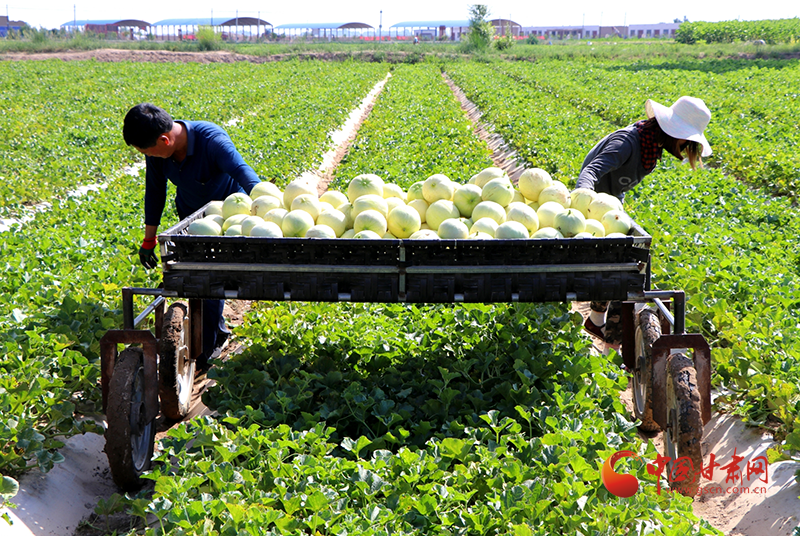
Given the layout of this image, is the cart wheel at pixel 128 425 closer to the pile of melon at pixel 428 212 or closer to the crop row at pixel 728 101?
the pile of melon at pixel 428 212

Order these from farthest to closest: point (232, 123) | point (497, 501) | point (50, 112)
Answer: point (232, 123), point (50, 112), point (497, 501)

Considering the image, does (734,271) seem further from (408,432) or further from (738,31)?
(738,31)

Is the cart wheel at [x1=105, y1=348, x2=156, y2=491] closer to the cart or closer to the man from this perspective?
the cart

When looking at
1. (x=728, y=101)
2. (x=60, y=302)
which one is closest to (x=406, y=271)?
(x=60, y=302)

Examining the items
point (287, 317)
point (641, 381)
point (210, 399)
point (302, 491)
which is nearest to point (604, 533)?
point (302, 491)

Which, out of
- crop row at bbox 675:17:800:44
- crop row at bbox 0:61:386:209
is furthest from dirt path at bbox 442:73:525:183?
crop row at bbox 675:17:800:44

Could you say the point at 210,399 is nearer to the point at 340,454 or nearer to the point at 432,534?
the point at 340,454

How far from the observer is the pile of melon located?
351 cm

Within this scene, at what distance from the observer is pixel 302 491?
2754 mm

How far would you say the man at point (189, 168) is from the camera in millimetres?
3979

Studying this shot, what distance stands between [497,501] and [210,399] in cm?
193

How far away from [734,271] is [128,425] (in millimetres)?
4537

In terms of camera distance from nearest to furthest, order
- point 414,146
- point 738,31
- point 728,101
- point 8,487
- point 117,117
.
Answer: point 8,487
point 414,146
point 117,117
point 728,101
point 738,31

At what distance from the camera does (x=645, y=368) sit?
148 inches
